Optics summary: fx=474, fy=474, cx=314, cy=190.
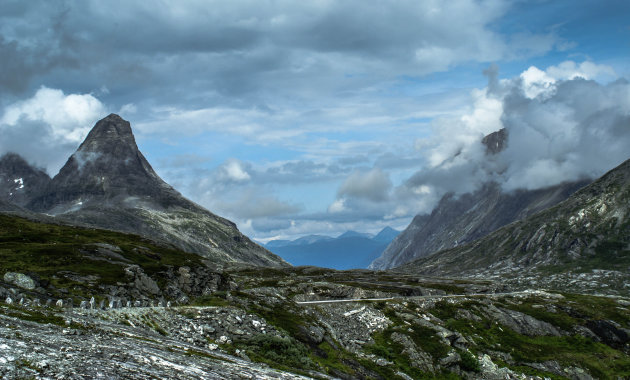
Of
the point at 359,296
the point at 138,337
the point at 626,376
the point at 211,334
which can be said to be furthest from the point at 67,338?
the point at 626,376

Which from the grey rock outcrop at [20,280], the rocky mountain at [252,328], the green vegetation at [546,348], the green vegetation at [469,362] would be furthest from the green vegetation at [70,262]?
the green vegetation at [546,348]

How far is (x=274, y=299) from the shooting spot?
82.2 metres

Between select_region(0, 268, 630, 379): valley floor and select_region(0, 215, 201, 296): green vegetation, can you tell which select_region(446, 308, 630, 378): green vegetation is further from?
select_region(0, 215, 201, 296): green vegetation

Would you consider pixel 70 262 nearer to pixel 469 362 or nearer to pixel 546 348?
pixel 469 362

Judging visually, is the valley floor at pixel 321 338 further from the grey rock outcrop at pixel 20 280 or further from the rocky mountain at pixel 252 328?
the grey rock outcrop at pixel 20 280

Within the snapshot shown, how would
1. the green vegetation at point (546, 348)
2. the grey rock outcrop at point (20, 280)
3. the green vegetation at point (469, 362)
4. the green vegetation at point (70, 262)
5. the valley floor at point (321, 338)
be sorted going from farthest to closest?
the green vegetation at point (546, 348) < the green vegetation at point (70, 262) < the green vegetation at point (469, 362) < the grey rock outcrop at point (20, 280) < the valley floor at point (321, 338)

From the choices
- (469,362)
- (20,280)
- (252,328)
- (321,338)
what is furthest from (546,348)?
(20,280)

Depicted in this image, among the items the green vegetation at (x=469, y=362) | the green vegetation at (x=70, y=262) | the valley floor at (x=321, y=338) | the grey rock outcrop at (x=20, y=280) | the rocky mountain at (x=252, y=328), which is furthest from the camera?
the green vegetation at (x=70, y=262)

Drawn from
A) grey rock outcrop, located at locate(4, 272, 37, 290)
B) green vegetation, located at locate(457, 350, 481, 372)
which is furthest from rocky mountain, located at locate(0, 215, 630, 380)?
green vegetation, located at locate(457, 350, 481, 372)

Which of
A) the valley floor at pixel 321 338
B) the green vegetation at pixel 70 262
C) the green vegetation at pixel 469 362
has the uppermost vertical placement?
the green vegetation at pixel 70 262

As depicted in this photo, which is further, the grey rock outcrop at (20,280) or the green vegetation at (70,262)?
the green vegetation at (70,262)

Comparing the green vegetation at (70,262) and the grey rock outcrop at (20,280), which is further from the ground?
the green vegetation at (70,262)

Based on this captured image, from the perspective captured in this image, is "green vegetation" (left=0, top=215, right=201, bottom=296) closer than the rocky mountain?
No

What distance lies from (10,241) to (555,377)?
125 meters
